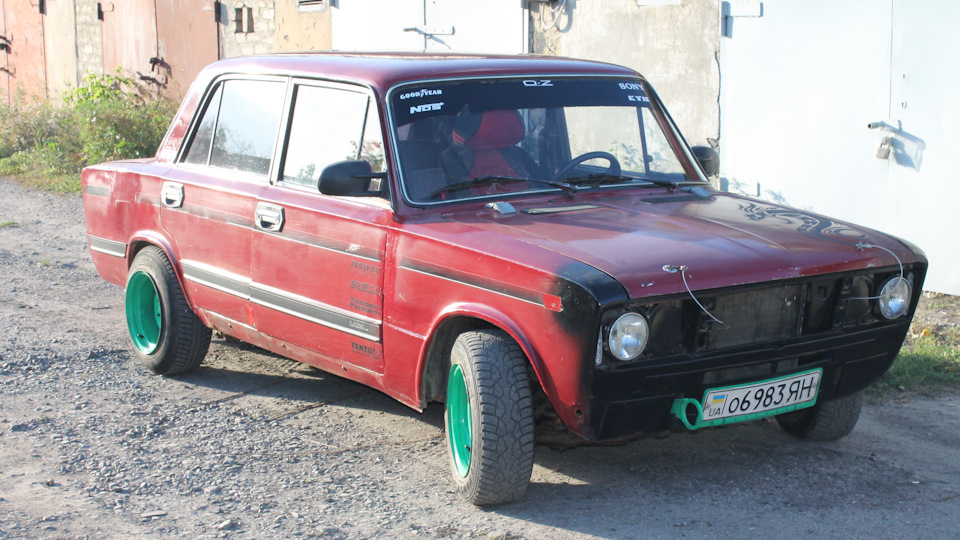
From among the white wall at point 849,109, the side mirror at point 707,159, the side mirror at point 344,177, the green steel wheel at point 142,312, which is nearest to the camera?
the side mirror at point 344,177

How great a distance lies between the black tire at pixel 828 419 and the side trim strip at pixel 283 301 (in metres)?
2.04

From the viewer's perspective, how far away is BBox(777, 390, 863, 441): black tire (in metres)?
4.59

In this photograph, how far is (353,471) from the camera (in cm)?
438

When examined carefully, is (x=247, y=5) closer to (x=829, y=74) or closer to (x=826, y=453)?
(x=829, y=74)

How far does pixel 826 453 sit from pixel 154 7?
13.9 m

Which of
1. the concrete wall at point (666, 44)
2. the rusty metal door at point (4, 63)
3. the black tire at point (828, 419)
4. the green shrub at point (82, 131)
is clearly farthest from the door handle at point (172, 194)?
the rusty metal door at point (4, 63)

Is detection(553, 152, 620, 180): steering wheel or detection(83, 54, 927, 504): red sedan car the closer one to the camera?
detection(83, 54, 927, 504): red sedan car

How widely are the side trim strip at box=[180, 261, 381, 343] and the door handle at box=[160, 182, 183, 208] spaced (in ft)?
1.09


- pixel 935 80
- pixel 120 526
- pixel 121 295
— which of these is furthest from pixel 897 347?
pixel 121 295

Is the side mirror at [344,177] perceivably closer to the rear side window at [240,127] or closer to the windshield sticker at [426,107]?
the windshield sticker at [426,107]

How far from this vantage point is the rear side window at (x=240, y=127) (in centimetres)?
515

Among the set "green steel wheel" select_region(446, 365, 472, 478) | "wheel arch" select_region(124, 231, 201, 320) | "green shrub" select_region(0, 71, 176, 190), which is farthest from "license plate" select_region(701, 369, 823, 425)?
"green shrub" select_region(0, 71, 176, 190)

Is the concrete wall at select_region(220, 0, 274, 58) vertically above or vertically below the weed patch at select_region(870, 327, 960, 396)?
above

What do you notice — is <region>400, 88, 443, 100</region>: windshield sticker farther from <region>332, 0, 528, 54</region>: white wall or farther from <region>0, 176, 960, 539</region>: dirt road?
<region>332, 0, 528, 54</region>: white wall
